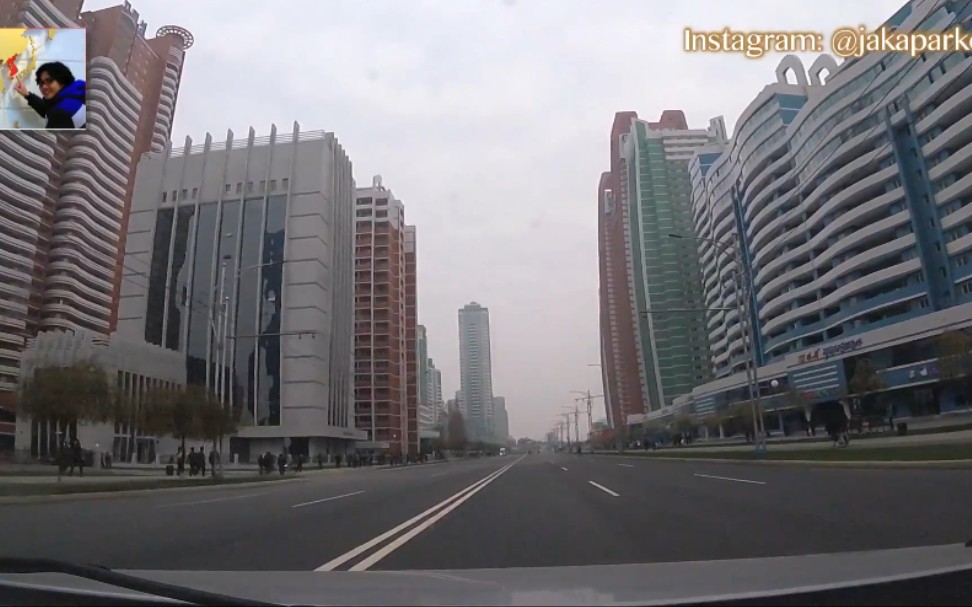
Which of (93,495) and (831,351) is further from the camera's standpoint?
(831,351)

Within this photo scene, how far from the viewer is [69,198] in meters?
22.9

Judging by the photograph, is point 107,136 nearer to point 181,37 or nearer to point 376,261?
point 181,37

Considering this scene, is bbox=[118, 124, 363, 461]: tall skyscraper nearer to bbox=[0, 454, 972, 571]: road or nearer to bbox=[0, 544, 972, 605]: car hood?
bbox=[0, 454, 972, 571]: road

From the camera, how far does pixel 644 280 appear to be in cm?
9388

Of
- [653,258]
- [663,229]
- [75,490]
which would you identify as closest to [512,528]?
[75,490]

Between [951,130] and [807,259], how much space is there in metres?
23.6

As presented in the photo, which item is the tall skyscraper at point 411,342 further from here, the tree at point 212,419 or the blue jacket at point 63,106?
the blue jacket at point 63,106

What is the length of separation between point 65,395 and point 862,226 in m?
65.5

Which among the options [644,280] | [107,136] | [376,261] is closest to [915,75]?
[644,280]

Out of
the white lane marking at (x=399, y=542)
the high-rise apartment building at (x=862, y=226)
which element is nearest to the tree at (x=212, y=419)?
the white lane marking at (x=399, y=542)

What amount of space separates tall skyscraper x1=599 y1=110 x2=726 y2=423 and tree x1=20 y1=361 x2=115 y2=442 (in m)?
72.7

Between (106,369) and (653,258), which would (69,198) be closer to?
(106,369)

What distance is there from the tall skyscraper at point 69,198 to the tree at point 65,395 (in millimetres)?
724

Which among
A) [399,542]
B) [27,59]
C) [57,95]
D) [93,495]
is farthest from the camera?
[93,495]
